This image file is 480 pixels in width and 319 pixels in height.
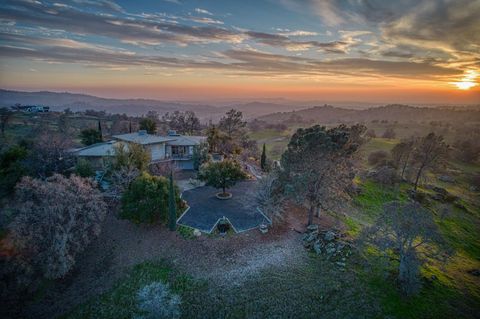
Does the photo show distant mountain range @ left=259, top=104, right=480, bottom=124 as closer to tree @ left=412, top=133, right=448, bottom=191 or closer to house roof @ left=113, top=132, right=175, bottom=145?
tree @ left=412, top=133, right=448, bottom=191

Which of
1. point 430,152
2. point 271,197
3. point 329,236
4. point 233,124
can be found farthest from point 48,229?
point 430,152

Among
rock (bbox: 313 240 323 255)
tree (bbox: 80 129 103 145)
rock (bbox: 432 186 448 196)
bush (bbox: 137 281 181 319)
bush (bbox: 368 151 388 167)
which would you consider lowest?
bush (bbox: 137 281 181 319)

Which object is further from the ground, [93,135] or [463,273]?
[93,135]

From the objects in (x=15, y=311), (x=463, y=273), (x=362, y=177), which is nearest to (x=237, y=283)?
(x=15, y=311)

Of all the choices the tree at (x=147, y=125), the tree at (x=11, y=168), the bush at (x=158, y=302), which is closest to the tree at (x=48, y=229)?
the bush at (x=158, y=302)

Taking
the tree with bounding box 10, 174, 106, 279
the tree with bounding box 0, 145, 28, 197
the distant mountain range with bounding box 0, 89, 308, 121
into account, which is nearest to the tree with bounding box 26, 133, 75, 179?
the tree with bounding box 0, 145, 28, 197

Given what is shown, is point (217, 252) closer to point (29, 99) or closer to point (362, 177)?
point (362, 177)
